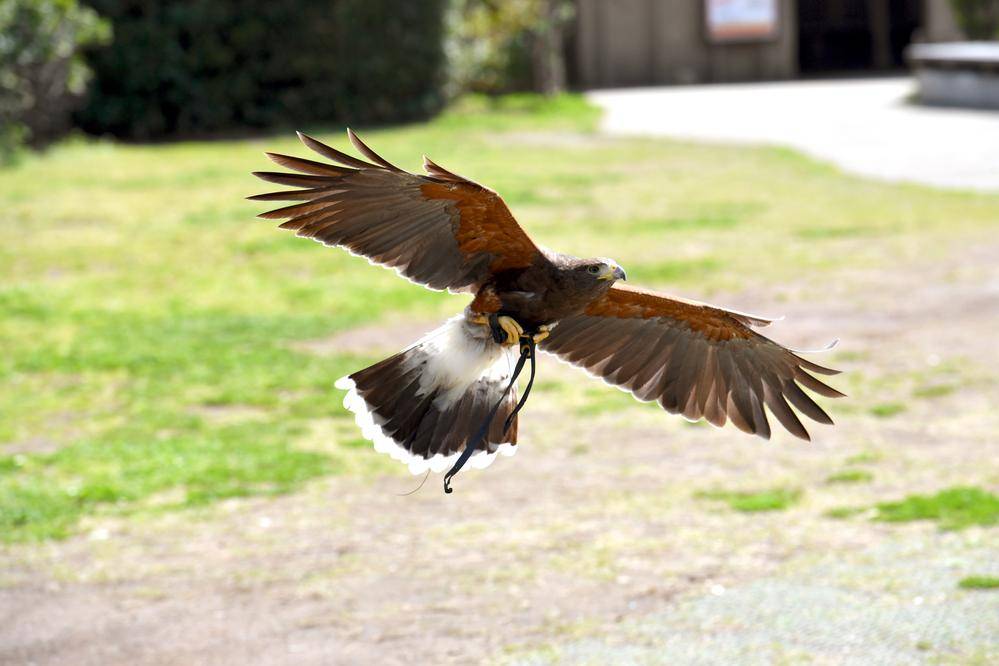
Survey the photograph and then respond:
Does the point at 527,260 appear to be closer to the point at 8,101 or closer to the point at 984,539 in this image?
the point at 984,539

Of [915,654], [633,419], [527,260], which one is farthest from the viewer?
[633,419]

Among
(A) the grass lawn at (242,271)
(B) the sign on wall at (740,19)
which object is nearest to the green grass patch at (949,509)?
(A) the grass lawn at (242,271)

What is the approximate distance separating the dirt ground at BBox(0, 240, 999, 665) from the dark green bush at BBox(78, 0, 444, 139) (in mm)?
13095

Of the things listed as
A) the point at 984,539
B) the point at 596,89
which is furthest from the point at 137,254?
the point at 596,89

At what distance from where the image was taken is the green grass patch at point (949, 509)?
5723 mm

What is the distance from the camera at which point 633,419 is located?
7.50 m

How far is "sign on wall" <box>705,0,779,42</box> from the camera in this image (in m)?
25.4

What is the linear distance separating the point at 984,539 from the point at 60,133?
51.9ft

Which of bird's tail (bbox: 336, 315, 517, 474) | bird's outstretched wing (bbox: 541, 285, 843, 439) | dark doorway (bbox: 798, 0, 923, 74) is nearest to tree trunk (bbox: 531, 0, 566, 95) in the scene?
dark doorway (bbox: 798, 0, 923, 74)

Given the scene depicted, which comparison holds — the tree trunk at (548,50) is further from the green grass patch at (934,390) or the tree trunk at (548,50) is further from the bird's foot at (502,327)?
the bird's foot at (502,327)

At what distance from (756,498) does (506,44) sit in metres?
18.6

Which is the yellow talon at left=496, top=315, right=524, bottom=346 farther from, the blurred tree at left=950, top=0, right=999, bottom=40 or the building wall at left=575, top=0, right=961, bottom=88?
the blurred tree at left=950, top=0, right=999, bottom=40

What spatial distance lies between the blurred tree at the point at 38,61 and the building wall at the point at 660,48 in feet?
34.8

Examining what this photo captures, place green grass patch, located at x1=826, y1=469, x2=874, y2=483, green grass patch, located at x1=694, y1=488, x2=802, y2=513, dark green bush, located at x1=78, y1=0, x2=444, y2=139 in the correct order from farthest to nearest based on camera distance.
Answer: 1. dark green bush, located at x1=78, y1=0, x2=444, y2=139
2. green grass patch, located at x1=826, y1=469, x2=874, y2=483
3. green grass patch, located at x1=694, y1=488, x2=802, y2=513
